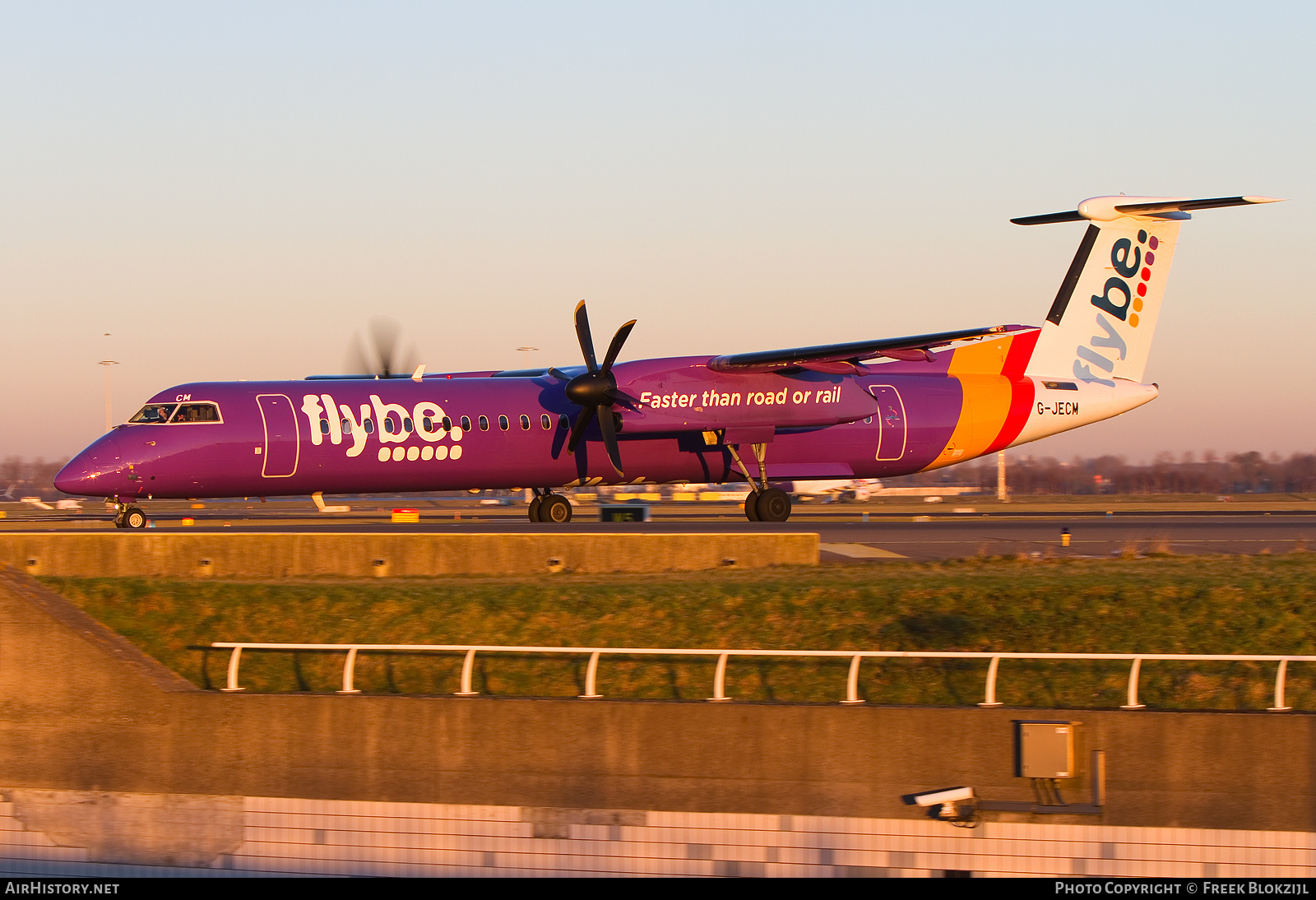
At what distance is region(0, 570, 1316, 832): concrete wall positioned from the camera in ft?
44.6

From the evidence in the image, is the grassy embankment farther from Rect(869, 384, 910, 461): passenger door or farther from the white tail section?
the white tail section

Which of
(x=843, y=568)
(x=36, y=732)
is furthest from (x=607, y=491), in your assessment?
(x=36, y=732)

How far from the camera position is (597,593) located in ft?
69.1

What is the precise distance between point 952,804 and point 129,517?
78.6ft

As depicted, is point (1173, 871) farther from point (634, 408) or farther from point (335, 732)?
point (634, 408)

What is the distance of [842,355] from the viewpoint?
3338cm

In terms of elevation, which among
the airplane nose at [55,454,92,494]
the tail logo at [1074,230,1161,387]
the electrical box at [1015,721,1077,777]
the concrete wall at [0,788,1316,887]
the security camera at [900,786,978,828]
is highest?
the tail logo at [1074,230,1161,387]

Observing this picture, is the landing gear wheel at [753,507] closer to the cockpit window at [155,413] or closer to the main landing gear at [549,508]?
the main landing gear at [549,508]

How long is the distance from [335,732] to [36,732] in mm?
4298

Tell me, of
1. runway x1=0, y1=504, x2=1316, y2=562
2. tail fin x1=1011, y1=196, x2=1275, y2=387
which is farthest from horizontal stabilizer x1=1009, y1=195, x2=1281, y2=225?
runway x1=0, y1=504, x2=1316, y2=562

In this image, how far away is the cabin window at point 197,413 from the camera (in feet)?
101

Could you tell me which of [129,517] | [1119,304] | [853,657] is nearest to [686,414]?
[129,517]

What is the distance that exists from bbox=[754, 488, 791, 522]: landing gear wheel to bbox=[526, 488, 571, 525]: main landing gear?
557cm

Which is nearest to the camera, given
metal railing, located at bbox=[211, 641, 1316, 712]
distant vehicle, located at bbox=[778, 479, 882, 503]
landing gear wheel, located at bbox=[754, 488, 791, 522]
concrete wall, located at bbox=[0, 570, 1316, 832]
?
concrete wall, located at bbox=[0, 570, 1316, 832]
